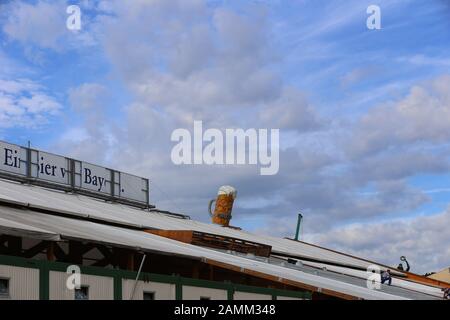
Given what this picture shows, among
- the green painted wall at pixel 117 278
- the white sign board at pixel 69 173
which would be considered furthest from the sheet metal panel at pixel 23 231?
the white sign board at pixel 69 173

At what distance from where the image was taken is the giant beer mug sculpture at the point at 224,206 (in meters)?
63.5

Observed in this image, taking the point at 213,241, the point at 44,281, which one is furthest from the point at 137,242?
the point at 44,281

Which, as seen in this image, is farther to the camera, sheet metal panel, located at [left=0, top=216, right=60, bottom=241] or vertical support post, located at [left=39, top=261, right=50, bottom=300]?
→ sheet metal panel, located at [left=0, top=216, right=60, bottom=241]

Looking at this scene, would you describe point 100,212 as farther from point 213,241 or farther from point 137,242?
point 137,242

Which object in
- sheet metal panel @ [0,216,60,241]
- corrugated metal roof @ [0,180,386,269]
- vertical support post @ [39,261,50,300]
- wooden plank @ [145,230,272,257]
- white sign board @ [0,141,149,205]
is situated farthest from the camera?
white sign board @ [0,141,149,205]

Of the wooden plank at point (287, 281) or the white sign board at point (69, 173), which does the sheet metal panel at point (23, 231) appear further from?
the white sign board at point (69, 173)

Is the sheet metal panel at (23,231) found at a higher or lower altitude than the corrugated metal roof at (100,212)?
lower

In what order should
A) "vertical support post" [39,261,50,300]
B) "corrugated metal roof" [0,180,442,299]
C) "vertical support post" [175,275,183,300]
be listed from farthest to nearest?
"corrugated metal roof" [0,180,442,299], "vertical support post" [175,275,183,300], "vertical support post" [39,261,50,300]

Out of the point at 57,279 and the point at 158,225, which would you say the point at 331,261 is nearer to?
the point at 158,225

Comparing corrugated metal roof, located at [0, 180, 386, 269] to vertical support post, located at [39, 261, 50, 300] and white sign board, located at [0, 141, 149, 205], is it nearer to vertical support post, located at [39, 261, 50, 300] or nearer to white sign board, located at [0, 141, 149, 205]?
white sign board, located at [0, 141, 149, 205]

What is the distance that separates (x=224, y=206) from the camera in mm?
63938

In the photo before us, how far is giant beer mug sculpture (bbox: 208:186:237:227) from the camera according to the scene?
208ft

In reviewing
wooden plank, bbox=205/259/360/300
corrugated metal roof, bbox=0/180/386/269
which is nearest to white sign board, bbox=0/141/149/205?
corrugated metal roof, bbox=0/180/386/269
